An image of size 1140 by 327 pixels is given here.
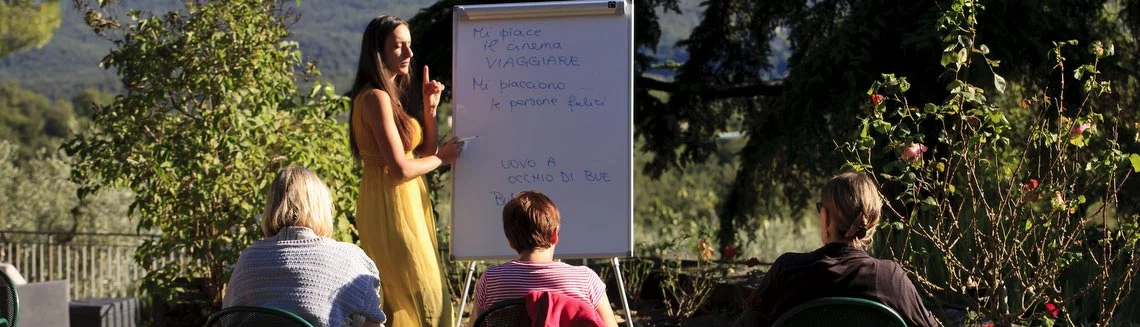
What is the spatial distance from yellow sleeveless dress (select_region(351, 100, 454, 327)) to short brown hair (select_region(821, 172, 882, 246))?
1.34 meters

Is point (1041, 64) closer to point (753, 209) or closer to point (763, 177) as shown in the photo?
point (763, 177)

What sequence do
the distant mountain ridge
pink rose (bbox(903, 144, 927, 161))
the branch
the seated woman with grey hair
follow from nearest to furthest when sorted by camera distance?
the seated woman with grey hair, pink rose (bbox(903, 144, 927, 161)), the branch, the distant mountain ridge

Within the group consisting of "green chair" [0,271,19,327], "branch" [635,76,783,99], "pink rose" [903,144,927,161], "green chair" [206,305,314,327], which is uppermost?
"branch" [635,76,783,99]

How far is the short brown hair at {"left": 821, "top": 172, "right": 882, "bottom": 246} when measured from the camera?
265cm

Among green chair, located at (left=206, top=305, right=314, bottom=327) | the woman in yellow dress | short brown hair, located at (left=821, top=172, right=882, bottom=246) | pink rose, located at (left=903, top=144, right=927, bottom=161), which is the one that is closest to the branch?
pink rose, located at (left=903, top=144, right=927, bottom=161)

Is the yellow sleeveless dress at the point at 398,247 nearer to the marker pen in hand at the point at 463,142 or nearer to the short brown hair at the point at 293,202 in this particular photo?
the marker pen in hand at the point at 463,142

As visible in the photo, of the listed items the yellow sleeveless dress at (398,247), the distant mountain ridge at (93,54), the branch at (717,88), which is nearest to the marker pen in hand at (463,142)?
the yellow sleeveless dress at (398,247)

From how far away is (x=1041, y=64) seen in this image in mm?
5957

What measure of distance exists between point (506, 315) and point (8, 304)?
1.45 metres

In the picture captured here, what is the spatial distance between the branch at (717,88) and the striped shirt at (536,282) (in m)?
5.43

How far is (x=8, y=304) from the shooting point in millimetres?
3219

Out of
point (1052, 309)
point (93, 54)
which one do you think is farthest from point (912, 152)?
point (93, 54)

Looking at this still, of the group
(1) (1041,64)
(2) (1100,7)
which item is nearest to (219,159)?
(1) (1041,64)

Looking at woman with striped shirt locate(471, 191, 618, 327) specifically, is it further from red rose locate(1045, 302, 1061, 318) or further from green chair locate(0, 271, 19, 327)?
red rose locate(1045, 302, 1061, 318)
